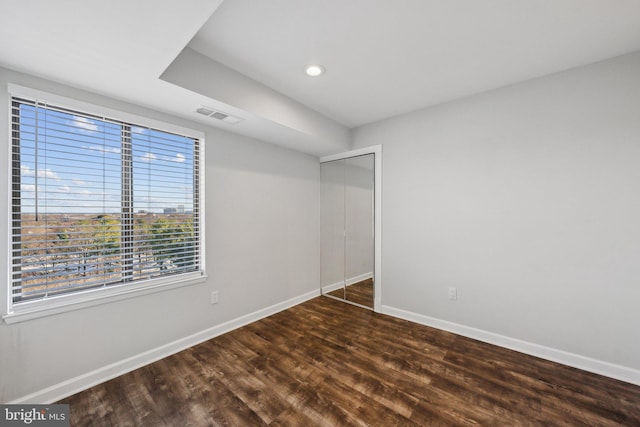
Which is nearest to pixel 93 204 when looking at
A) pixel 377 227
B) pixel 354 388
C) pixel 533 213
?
pixel 354 388

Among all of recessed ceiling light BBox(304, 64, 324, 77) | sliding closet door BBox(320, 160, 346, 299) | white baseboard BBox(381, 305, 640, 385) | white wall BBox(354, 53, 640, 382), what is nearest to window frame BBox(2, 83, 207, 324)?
recessed ceiling light BBox(304, 64, 324, 77)

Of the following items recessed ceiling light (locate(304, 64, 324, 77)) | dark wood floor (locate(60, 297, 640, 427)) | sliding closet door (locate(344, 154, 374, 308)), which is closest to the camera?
dark wood floor (locate(60, 297, 640, 427))

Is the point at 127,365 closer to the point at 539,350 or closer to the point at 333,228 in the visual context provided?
the point at 333,228

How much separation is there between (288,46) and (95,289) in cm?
238

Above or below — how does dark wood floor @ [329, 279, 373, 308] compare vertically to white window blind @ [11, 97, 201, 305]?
below

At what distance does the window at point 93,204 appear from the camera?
168 centimetres

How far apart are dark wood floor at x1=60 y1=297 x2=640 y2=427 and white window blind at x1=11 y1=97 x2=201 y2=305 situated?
85 cm

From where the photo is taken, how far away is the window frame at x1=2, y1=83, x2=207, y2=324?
1610 mm

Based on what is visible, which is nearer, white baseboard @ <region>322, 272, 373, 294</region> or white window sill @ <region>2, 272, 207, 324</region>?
white window sill @ <region>2, 272, 207, 324</region>

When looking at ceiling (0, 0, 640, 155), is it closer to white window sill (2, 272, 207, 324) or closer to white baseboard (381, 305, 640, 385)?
white window sill (2, 272, 207, 324)

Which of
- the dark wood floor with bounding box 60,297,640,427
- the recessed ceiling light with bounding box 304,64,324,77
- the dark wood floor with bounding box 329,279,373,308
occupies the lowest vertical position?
the dark wood floor with bounding box 60,297,640,427

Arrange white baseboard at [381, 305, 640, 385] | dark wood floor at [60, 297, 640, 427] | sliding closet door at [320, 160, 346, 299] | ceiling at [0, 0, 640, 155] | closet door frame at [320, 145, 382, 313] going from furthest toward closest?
sliding closet door at [320, 160, 346, 299], closet door frame at [320, 145, 382, 313], white baseboard at [381, 305, 640, 385], dark wood floor at [60, 297, 640, 427], ceiling at [0, 0, 640, 155]

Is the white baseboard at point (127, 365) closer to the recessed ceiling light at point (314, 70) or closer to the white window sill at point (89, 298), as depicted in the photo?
the white window sill at point (89, 298)

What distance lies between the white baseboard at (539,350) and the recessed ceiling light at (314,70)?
2794mm
